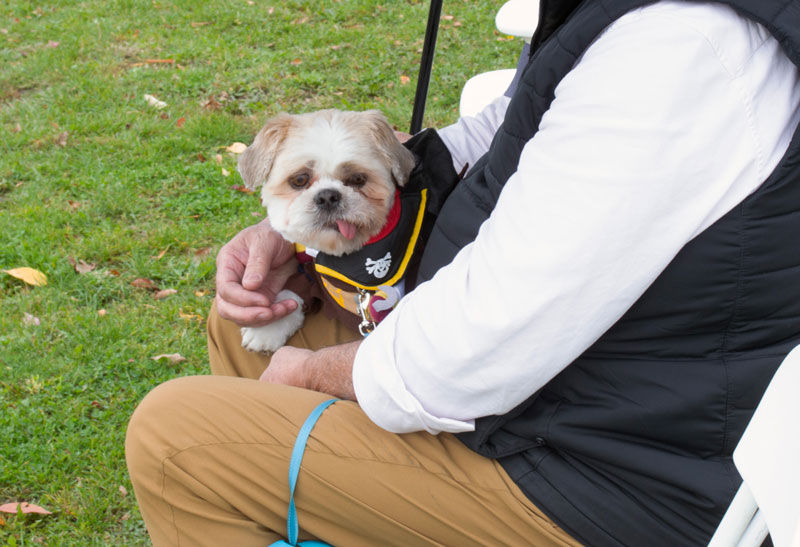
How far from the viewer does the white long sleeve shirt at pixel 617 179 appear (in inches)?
40.9

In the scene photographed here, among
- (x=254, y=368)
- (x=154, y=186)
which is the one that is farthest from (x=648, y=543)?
(x=154, y=186)

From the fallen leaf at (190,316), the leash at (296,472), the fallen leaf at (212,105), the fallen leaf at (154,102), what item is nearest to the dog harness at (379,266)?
the leash at (296,472)

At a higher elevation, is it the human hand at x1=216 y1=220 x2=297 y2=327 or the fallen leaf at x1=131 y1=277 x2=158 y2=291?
the human hand at x1=216 y1=220 x2=297 y2=327

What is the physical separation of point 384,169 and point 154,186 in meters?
2.38

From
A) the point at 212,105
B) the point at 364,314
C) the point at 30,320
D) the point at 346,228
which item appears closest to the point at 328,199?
the point at 346,228

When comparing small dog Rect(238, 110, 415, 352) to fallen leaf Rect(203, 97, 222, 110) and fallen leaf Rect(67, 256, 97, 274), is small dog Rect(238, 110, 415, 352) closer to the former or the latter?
fallen leaf Rect(67, 256, 97, 274)

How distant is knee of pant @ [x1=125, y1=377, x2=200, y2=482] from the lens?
1.38 m

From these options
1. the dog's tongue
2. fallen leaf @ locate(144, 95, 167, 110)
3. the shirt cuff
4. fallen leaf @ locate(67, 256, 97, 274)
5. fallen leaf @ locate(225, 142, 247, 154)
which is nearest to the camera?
the shirt cuff

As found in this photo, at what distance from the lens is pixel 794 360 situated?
0.92m

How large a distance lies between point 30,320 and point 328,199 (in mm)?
1799

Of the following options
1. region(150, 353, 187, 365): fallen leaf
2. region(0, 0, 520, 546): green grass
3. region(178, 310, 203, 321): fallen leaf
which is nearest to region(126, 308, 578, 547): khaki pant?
region(0, 0, 520, 546): green grass

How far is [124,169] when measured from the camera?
423cm

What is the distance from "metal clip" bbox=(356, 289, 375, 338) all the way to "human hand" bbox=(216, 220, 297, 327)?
22cm

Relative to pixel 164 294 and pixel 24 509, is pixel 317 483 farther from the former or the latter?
pixel 164 294
